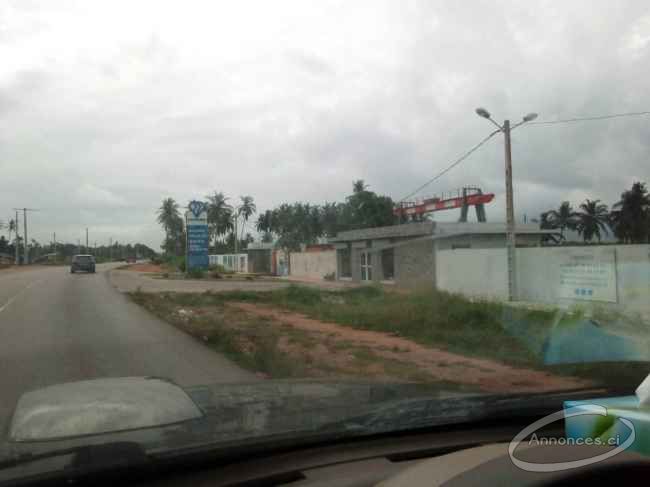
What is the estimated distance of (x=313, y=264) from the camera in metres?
42.8

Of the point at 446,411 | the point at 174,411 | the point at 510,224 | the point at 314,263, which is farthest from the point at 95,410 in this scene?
the point at 314,263

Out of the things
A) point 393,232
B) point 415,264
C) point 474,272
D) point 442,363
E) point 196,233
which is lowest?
point 442,363

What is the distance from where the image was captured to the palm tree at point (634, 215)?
26719 mm

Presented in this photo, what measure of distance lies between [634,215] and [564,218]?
1523cm

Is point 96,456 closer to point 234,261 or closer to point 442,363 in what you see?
point 442,363

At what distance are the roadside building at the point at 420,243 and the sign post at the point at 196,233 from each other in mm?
9771

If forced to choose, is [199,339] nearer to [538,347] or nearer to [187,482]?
[538,347]

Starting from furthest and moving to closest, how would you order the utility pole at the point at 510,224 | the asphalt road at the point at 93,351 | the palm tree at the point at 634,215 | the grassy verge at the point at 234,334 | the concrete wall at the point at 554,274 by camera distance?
the palm tree at the point at 634,215 < the utility pole at the point at 510,224 < the concrete wall at the point at 554,274 < the grassy verge at the point at 234,334 < the asphalt road at the point at 93,351

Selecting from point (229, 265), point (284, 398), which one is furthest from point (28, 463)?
point (229, 265)

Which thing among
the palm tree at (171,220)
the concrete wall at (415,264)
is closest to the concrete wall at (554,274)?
the concrete wall at (415,264)

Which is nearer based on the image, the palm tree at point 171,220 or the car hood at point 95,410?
the car hood at point 95,410

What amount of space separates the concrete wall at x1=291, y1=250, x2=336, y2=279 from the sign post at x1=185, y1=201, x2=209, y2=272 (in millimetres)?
7650

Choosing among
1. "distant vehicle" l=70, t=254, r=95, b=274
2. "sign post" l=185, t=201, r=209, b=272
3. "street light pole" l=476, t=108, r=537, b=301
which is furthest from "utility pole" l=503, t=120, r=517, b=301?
"distant vehicle" l=70, t=254, r=95, b=274

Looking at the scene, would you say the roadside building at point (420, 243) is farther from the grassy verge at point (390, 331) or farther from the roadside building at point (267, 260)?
the roadside building at point (267, 260)
